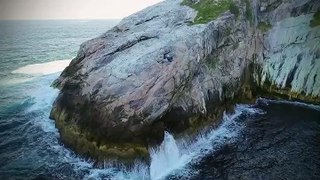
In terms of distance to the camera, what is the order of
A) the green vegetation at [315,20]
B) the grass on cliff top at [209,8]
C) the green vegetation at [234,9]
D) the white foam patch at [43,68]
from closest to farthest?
1. the grass on cliff top at [209,8]
2. the green vegetation at [234,9]
3. the green vegetation at [315,20]
4. the white foam patch at [43,68]

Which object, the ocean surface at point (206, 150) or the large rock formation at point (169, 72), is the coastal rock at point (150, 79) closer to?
the large rock formation at point (169, 72)

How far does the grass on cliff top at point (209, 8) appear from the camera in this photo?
2963 centimetres

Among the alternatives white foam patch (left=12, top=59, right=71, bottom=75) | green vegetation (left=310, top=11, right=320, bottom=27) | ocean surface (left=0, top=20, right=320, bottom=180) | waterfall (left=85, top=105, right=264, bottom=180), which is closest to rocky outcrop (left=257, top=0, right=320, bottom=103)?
green vegetation (left=310, top=11, right=320, bottom=27)

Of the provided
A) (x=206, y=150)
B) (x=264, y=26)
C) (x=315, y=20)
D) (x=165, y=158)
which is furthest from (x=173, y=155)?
(x=315, y=20)

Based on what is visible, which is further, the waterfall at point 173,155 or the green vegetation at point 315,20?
the green vegetation at point 315,20

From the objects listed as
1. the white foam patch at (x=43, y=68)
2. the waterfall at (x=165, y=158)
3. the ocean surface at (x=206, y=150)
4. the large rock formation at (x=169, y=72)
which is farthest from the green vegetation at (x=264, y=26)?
the white foam patch at (x=43, y=68)

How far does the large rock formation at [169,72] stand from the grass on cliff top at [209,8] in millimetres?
571

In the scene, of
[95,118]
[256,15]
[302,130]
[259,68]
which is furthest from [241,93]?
[95,118]

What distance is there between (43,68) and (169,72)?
34.5 meters

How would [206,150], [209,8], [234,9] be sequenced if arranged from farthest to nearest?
[234,9] → [209,8] → [206,150]

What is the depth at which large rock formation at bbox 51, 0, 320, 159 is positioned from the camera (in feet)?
73.6

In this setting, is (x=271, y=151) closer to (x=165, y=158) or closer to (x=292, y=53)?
(x=165, y=158)

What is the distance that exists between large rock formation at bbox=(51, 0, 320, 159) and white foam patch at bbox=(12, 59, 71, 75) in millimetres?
20974

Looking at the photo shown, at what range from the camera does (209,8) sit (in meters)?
31.1
